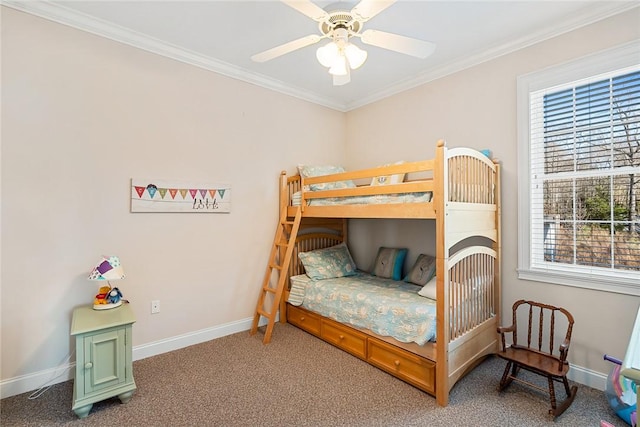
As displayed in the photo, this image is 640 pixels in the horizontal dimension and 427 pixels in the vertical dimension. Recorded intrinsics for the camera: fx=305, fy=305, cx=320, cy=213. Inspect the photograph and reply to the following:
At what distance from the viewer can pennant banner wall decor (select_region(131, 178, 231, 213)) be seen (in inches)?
101

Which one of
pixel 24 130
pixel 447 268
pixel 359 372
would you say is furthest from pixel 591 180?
pixel 24 130

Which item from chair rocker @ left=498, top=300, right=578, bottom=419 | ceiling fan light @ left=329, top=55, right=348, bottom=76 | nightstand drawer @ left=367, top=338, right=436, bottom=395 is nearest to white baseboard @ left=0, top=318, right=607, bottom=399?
chair rocker @ left=498, top=300, right=578, bottom=419

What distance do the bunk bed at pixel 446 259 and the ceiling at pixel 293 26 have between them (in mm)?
1005

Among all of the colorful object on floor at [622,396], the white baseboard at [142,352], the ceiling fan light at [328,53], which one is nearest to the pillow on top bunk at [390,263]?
the white baseboard at [142,352]

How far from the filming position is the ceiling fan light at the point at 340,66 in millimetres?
1951

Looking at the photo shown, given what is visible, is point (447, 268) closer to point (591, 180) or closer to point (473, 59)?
point (591, 180)

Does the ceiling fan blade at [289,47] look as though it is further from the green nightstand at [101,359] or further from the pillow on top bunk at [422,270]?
the pillow on top bunk at [422,270]

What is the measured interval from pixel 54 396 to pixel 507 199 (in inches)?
147

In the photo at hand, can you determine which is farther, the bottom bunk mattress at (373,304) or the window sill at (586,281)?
the bottom bunk mattress at (373,304)

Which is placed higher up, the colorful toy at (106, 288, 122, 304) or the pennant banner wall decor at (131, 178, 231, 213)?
the pennant banner wall decor at (131, 178, 231, 213)

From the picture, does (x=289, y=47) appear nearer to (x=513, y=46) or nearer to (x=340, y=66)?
(x=340, y=66)

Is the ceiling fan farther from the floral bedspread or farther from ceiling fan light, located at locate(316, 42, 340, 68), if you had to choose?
the floral bedspread

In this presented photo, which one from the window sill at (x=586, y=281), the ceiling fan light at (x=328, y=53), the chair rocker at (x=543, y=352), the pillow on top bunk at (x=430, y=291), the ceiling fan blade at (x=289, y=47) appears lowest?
the chair rocker at (x=543, y=352)

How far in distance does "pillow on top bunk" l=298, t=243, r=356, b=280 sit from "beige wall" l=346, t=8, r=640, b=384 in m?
0.36
